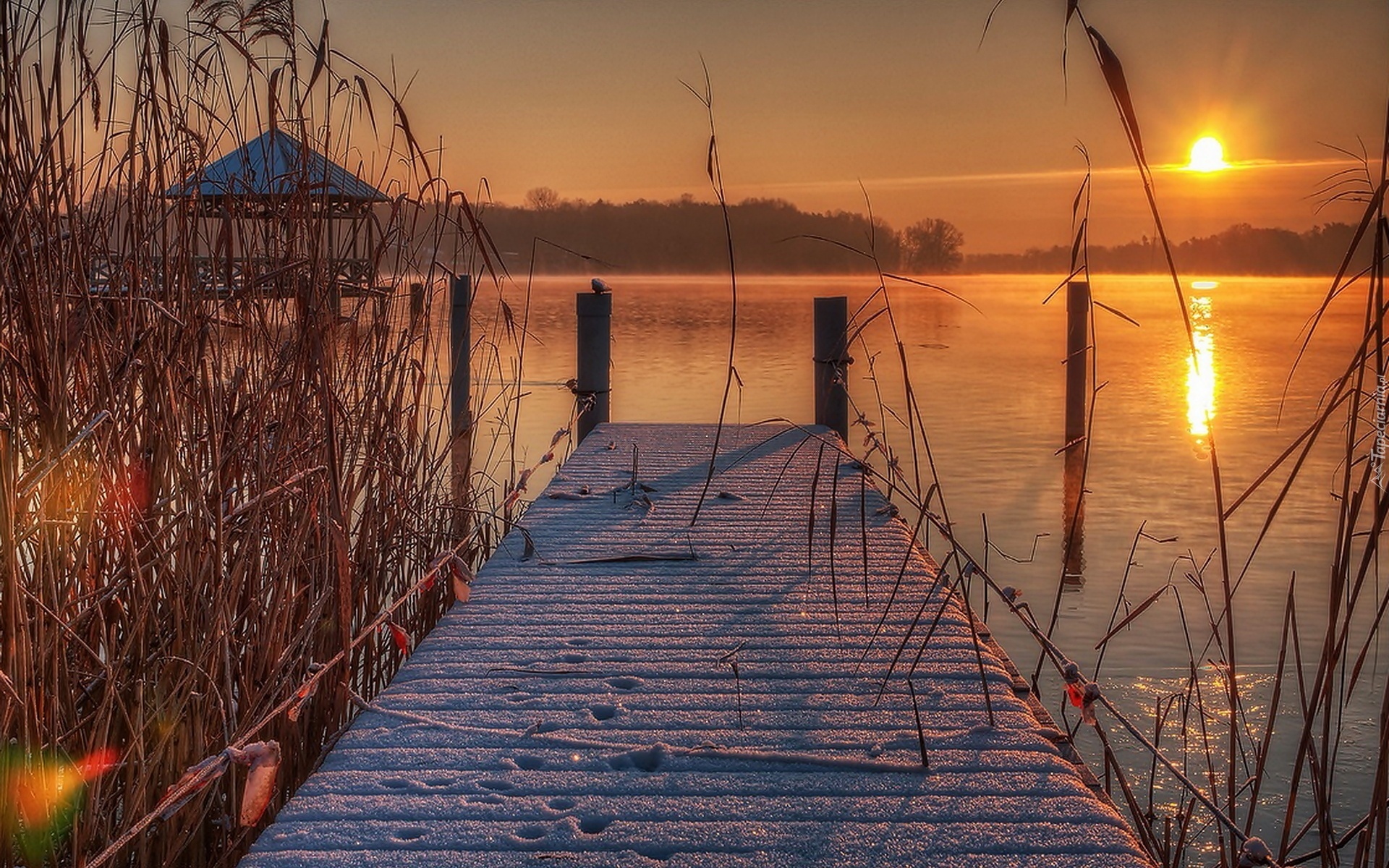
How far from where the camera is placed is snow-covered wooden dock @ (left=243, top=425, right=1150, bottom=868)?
1.47 meters

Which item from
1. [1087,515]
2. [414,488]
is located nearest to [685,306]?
[1087,515]

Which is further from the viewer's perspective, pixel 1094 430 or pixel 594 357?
pixel 1094 430

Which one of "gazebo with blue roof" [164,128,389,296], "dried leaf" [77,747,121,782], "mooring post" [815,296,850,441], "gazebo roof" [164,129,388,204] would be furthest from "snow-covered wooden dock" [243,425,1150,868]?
"mooring post" [815,296,850,441]

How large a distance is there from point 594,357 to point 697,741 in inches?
150

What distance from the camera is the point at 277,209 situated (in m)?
2.15

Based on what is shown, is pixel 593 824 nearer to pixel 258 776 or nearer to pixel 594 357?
pixel 258 776

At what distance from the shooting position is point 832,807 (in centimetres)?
156

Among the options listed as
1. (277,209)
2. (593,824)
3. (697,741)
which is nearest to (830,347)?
(277,209)

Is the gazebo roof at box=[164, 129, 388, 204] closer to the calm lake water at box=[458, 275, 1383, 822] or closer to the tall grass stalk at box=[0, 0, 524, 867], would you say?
the tall grass stalk at box=[0, 0, 524, 867]

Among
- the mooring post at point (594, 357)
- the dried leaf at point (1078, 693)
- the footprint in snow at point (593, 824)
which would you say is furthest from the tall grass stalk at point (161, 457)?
the mooring post at point (594, 357)

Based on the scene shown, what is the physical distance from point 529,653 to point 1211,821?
2.00 m

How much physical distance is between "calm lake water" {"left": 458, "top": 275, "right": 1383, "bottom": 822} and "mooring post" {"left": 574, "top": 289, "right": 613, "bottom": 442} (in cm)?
30

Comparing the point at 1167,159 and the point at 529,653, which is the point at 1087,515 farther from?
the point at 1167,159

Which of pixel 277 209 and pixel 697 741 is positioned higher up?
pixel 277 209
